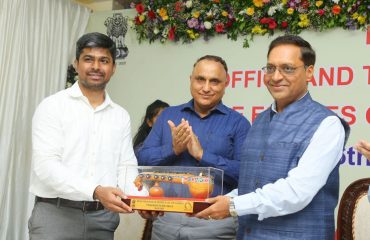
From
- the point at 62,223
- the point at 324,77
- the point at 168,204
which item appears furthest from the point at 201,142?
the point at 324,77

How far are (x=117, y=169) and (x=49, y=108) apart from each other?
0.41 meters

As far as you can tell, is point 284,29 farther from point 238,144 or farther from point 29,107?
point 29,107

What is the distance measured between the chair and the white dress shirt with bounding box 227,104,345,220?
53 cm

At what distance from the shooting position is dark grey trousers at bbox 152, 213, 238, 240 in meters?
2.14

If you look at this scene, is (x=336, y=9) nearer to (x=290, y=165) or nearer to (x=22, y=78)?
(x=290, y=165)

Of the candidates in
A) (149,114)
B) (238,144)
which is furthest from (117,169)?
(149,114)

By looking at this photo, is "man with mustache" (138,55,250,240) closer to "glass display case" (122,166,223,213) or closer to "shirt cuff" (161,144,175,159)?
"shirt cuff" (161,144,175,159)

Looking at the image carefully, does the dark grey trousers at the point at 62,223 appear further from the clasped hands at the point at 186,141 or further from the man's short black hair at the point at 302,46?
the man's short black hair at the point at 302,46

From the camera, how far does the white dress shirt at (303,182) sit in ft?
5.66

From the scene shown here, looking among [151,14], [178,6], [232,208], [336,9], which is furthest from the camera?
[151,14]

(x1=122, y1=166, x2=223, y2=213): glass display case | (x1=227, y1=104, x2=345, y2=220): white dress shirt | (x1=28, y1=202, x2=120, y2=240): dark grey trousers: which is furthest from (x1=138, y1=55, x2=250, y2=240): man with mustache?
(x1=227, y1=104, x2=345, y2=220): white dress shirt

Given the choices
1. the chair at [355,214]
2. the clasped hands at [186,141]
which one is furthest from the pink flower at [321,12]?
the clasped hands at [186,141]

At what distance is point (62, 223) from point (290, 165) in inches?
39.1

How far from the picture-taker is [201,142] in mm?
2254
